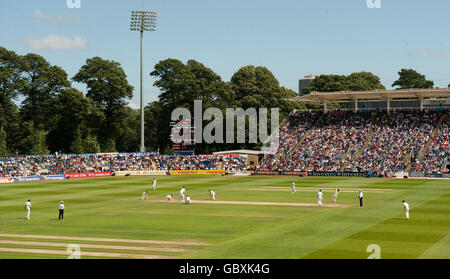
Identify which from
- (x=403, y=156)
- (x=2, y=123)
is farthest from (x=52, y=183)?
(x=403, y=156)

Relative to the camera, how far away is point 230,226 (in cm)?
3183

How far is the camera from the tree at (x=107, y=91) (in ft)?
335

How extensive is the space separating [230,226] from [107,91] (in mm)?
76286

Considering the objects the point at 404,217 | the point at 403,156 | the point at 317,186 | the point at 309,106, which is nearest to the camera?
the point at 404,217

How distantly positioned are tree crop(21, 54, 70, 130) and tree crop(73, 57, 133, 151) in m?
5.39

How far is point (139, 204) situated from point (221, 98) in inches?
2650

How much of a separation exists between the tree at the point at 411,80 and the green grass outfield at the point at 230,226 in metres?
95.9

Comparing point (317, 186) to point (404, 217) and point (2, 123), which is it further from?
point (2, 123)

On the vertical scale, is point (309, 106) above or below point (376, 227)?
above

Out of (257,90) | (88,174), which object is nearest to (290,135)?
(257,90)

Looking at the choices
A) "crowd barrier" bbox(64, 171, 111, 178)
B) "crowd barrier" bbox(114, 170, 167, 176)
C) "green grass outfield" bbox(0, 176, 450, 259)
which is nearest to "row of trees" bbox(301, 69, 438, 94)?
"crowd barrier" bbox(114, 170, 167, 176)

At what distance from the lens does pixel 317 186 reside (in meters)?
60.2

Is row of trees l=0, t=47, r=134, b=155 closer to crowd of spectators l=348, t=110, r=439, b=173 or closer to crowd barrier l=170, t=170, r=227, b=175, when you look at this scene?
crowd barrier l=170, t=170, r=227, b=175

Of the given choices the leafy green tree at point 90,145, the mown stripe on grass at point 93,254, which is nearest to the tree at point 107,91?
the leafy green tree at point 90,145
